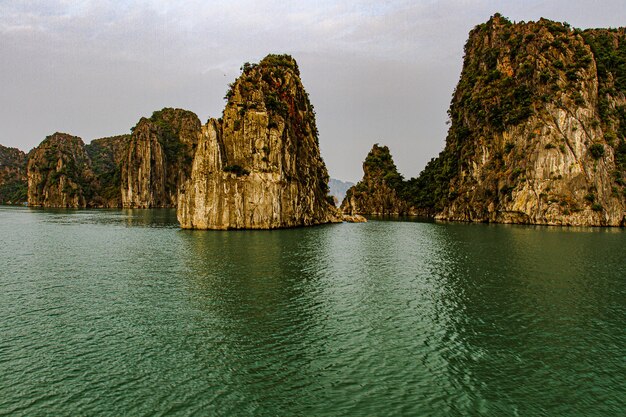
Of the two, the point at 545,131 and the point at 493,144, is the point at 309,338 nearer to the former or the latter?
the point at 545,131

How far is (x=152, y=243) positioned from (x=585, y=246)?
58.5 meters

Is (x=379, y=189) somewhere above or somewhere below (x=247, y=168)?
above

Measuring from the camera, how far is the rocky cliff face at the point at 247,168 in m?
72.0

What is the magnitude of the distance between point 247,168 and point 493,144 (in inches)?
2913

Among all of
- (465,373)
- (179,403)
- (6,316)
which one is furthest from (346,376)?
(6,316)

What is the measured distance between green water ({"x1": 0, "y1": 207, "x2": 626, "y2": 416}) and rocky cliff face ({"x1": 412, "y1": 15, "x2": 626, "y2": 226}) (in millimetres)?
63183

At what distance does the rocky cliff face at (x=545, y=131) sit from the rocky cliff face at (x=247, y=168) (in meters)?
56.2

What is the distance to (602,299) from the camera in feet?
89.5

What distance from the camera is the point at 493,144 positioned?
111625 millimetres

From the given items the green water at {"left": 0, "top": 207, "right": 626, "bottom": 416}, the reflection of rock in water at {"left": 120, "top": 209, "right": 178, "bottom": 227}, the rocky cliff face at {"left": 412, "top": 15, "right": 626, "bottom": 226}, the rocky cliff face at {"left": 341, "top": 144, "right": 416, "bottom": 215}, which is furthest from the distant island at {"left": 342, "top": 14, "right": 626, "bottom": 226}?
the reflection of rock in water at {"left": 120, "top": 209, "right": 178, "bottom": 227}

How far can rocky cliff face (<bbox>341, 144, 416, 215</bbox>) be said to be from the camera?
549 ft

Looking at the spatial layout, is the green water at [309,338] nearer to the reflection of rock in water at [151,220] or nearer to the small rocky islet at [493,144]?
the small rocky islet at [493,144]

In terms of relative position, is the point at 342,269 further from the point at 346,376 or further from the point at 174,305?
the point at 346,376

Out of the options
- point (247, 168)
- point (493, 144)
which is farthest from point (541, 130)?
point (247, 168)
